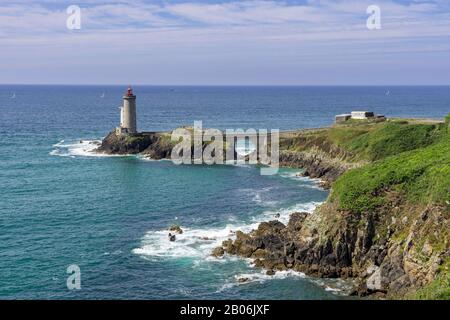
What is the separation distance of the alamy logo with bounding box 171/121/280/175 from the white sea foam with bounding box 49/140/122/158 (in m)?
19.3

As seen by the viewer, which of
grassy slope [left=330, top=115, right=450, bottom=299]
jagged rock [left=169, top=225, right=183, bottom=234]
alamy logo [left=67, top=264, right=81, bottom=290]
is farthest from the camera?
jagged rock [left=169, top=225, right=183, bottom=234]

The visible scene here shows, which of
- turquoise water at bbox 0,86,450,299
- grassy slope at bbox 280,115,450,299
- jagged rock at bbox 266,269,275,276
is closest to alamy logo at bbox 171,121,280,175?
turquoise water at bbox 0,86,450,299

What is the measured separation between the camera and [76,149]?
136 metres

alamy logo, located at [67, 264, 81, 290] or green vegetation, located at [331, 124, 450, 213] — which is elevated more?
green vegetation, located at [331, 124, 450, 213]

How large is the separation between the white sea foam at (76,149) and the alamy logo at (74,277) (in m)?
74.2

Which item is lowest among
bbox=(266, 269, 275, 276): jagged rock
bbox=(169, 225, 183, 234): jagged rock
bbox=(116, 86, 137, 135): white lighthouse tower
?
bbox=(266, 269, 275, 276): jagged rock

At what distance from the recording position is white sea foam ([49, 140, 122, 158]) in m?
128

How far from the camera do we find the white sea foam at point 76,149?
5020 inches

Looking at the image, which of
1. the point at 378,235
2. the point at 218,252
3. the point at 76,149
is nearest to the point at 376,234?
the point at 378,235

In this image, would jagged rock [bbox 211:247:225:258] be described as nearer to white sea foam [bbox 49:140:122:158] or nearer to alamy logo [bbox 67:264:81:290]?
alamy logo [bbox 67:264:81:290]

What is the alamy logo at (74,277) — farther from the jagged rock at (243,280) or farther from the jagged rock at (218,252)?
the jagged rock at (243,280)

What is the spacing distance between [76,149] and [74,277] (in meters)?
89.3

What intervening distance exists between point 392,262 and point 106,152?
93687 millimetres

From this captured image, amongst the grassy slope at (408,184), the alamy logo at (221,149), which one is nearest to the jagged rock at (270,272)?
the grassy slope at (408,184)
